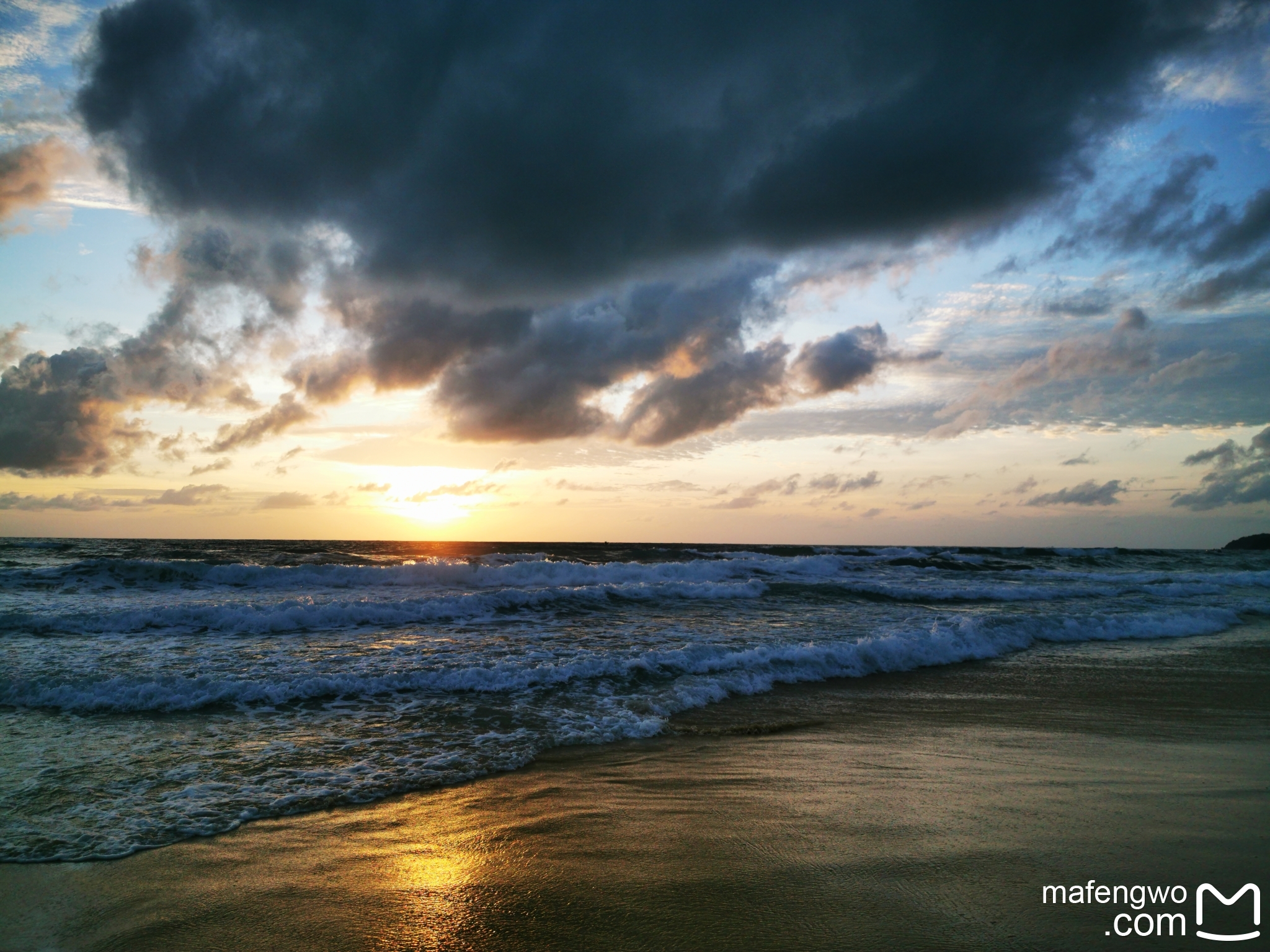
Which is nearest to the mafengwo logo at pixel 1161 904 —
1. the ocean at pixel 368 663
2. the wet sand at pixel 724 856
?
the wet sand at pixel 724 856

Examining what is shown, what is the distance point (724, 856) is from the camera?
4.36 m

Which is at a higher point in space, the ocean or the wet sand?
the wet sand

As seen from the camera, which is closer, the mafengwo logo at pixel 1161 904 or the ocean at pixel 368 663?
the mafengwo logo at pixel 1161 904

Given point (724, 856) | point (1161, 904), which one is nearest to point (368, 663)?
point (724, 856)

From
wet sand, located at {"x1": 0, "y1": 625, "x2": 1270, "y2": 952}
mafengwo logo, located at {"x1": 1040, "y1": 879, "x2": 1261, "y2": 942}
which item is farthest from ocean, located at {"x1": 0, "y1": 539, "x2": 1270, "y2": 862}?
mafengwo logo, located at {"x1": 1040, "y1": 879, "x2": 1261, "y2": 942}

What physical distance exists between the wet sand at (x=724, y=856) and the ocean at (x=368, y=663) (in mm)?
799

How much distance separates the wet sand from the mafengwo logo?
8 centimetres

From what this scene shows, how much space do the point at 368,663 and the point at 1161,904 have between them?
10785mm

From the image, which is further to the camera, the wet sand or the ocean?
the ocean

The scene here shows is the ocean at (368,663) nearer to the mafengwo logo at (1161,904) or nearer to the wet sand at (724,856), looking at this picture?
the wet sand at (724,856)

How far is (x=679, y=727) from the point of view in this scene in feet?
26.0

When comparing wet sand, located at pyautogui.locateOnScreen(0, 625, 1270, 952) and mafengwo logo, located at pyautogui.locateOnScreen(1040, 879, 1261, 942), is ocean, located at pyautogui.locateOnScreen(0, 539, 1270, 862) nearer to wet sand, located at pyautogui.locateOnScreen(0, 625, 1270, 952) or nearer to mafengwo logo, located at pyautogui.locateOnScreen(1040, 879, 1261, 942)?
wet sand, located at pyautogui.locateOnScreen(0, 625, 1270, 952)

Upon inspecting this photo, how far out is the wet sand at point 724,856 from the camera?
3.53 metres

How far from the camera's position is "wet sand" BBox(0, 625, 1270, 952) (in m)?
3.53
